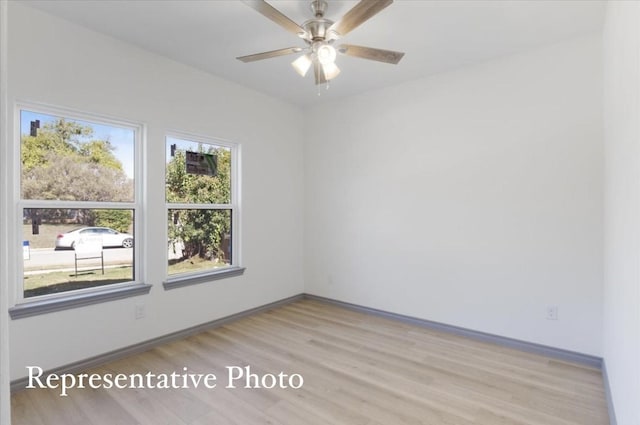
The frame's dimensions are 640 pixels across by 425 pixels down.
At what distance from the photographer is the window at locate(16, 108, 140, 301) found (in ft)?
8.06

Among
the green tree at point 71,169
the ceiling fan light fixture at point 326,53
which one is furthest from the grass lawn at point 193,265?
the ceiling fan light fixture at point 326,53

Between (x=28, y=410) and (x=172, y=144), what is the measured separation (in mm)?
2368

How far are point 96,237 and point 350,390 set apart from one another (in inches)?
97.2

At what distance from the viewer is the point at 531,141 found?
295cm

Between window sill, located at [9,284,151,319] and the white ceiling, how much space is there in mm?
2188

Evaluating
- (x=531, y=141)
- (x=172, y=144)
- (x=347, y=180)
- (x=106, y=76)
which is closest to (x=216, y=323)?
(x=172, y=144)

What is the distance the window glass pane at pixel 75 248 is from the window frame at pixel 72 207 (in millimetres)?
45

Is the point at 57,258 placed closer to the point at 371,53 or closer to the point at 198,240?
the point at 198,240

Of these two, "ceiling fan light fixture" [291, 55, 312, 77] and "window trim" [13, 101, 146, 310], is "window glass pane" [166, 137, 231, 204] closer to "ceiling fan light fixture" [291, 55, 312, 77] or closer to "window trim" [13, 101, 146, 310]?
"window trim" [13, 101, 146, 310]

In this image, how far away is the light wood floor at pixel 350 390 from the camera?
205 centimetres

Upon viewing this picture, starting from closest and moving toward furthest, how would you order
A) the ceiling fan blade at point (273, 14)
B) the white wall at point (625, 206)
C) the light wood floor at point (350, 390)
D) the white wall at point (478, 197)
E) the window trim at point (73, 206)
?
the white wall at point (625, 206)
the ceiling fan blade at point (273, 14)
the light wood floor at point (350, 390)
the window trim at point (73, 206)
the white wall at point (478, 197)

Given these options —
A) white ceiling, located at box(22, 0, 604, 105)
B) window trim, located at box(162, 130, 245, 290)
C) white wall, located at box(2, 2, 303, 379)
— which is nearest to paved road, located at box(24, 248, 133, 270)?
white wall, located at box(2, 2, 303, 379)

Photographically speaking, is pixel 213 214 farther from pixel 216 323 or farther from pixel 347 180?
pixel 347 180

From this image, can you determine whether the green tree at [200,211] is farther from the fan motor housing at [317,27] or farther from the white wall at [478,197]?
the fan motor housing at [317,27]
